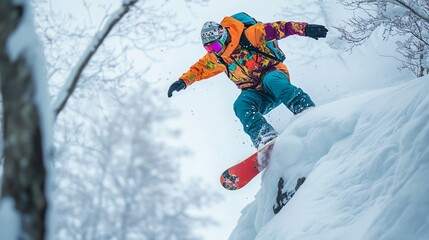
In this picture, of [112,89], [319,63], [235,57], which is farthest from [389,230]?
[319,63]

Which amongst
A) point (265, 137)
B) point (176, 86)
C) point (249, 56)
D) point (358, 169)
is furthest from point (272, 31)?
point (358, 169)

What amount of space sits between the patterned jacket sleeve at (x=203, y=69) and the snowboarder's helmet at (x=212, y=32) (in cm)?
54

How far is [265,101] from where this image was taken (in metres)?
5.80

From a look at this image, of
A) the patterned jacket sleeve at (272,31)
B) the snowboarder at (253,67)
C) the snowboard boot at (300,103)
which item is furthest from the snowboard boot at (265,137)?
the patterned jacket sleeve at (272,31)

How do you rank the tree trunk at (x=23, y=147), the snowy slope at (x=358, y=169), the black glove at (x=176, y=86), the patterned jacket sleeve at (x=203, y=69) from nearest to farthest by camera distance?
1. the tree trunk at (x=23, y=147)
2. the snowy slope at (x=358, y=169)
3. the black glove at (x=176, y=86)
4. the patterned jacket sleeve at (x=203, y=69)

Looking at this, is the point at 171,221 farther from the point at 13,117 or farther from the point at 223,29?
the point at 13,117

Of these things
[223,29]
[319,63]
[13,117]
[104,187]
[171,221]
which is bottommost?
[171,221]

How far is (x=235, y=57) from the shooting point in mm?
5672

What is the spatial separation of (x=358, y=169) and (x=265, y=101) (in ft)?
9.20

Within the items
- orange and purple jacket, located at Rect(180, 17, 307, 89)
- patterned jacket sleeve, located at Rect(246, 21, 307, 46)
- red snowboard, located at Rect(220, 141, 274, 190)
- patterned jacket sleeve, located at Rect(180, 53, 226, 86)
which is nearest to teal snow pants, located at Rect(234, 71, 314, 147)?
orange and purple jacket, located at Rect(180, 17, 307, 89)

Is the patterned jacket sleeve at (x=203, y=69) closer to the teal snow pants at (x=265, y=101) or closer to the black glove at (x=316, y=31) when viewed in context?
the teal snow pants at (x=265, y=101)

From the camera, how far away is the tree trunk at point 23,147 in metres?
1.38

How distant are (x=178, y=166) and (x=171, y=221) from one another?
1567 mm

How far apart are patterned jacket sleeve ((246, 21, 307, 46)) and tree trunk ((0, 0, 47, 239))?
14.1ft
